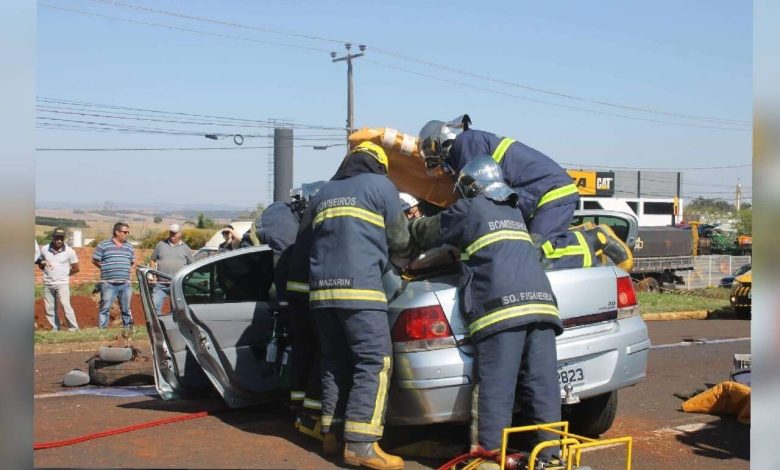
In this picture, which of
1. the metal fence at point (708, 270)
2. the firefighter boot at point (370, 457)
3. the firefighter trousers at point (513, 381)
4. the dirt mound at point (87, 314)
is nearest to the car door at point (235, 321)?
the firefighter boot at point (370, 457)

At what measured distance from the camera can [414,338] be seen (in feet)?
17.0

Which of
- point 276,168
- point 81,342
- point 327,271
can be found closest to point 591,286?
point 327,271

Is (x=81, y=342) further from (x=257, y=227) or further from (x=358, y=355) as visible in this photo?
(x=358, y=355)

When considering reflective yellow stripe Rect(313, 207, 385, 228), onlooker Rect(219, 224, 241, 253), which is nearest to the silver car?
reflective yellow stripe Rect(313, 207, 385, 228)

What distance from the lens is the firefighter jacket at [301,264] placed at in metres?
5.88

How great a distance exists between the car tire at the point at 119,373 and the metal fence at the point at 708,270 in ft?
83.2

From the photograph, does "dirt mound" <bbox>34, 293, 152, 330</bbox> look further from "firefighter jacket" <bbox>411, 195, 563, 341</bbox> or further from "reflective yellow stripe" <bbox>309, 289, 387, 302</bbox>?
"firefighter jacket" <bbox>411, 195, 563, 341</bbox>

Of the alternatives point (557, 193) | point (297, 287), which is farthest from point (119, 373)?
point (557, 193)

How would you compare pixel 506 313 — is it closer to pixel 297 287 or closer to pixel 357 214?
pixel 357 214

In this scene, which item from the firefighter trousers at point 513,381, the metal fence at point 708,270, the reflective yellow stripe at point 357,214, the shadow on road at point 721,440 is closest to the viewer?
the firefighter trousers at point 513,381

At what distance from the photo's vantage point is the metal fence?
31.7 m

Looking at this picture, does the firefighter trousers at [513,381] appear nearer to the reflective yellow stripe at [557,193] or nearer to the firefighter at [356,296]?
the firefighter at [356,296]

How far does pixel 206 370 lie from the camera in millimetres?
6320

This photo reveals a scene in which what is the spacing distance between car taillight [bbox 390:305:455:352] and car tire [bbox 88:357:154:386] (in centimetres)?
407
